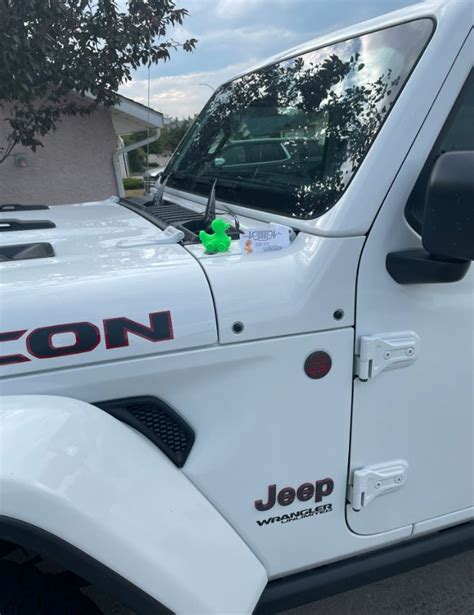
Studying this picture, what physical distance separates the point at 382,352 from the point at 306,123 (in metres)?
0.92

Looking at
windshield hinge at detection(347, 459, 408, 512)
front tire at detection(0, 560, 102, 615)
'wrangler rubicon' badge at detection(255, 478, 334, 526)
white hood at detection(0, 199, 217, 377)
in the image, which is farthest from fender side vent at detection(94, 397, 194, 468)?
windshield hinge at detection(347, 459, 408, 512)

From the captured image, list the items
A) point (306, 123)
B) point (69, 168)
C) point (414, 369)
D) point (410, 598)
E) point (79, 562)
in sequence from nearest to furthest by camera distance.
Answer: point (79, 562), point (414, 369), point (306, 123), point (410, 598), point (69, 168)

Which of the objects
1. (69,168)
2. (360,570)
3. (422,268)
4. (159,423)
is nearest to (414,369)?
(422,268)

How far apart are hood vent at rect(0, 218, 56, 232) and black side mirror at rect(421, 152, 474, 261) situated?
1470mm

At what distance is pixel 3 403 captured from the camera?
121cm

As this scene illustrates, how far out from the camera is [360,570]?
5.50 ft

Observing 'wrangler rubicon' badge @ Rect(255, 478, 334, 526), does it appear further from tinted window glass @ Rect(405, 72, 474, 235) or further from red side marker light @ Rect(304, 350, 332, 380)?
tinted window glass @ Rect(405, 72, 474, 235)

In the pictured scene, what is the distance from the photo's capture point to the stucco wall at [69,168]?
7.96 meters

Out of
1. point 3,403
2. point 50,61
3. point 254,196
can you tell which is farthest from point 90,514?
point 50,61

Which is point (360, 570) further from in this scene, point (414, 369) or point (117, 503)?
point (117, 503)

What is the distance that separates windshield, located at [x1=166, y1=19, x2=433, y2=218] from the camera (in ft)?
5.28

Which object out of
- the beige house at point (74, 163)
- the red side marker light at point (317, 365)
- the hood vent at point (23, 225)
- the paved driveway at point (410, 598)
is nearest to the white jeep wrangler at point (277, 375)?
the red side marker light at point (317, 365)

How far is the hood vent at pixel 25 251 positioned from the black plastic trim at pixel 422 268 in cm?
104

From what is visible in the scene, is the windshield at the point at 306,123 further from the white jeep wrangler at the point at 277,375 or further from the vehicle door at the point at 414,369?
the vehicle door at the point at 414,369
